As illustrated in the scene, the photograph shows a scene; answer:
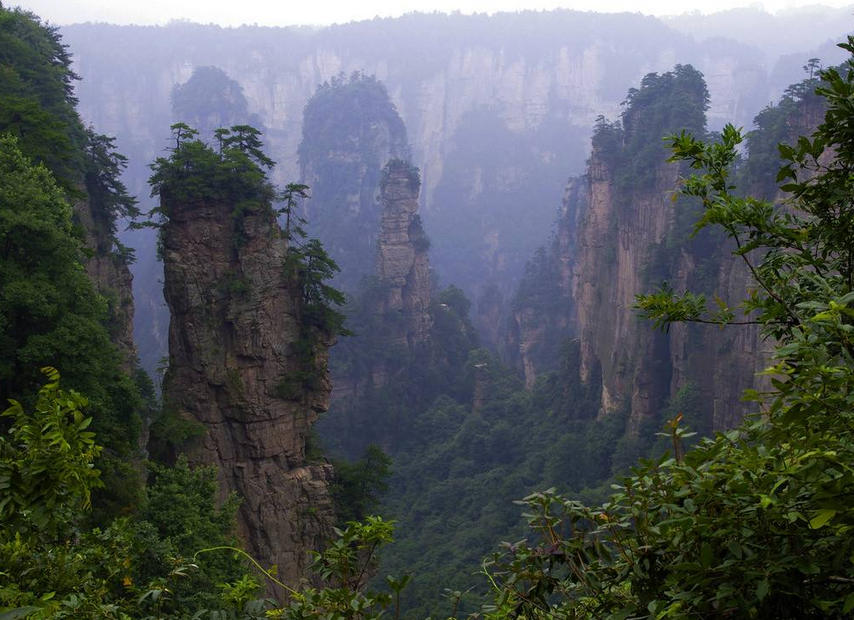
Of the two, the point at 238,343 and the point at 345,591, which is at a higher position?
the point at 345,591

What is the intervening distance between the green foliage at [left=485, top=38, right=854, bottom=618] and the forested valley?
1cm

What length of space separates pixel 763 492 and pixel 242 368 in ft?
47.5

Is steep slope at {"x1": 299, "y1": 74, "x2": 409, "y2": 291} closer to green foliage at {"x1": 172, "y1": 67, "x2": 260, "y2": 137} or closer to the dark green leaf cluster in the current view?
green foliage at {"x1": 172, "y1": 67, "x2": 260, "y2": 137}

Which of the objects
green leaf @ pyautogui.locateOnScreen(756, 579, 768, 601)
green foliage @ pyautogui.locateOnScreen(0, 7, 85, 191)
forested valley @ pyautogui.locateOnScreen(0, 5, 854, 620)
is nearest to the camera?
green leaf @ pyautogui.locateOnScreen(756, 579, 768, 601)

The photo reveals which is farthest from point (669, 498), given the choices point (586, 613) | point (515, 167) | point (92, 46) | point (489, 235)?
point (92, 46)

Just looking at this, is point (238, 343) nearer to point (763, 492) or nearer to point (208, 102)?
point (763, 492)

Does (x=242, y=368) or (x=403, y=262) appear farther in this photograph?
(x=403, y=262)

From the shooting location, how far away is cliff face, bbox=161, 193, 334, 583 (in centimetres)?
1545

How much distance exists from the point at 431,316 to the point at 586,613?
44.7 meters

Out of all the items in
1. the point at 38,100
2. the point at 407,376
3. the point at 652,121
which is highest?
the point at 652,121

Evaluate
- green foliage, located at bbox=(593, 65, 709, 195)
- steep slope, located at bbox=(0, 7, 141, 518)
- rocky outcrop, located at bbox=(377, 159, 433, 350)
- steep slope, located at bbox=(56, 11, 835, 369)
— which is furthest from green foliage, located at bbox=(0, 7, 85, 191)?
steep slope, located at bbox=(56, 11, 835, 369)

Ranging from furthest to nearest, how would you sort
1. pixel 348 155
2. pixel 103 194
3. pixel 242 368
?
pixel 348 155 → pixel 103 194 → pixel 242 368

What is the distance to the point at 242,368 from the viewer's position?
51.7 feet

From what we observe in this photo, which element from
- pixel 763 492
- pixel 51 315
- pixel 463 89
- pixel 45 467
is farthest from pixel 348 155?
pixel 763 492
